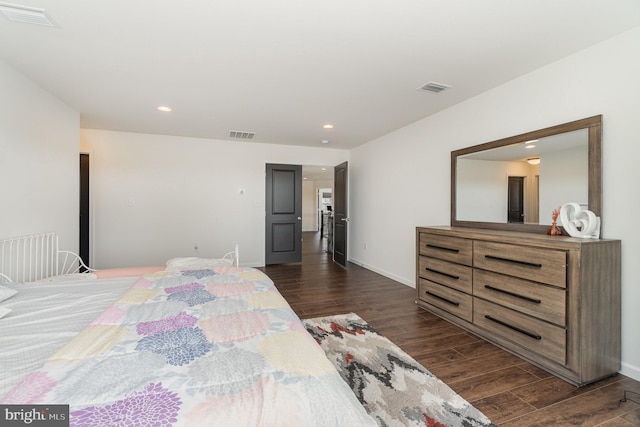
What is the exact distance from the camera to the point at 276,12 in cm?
177

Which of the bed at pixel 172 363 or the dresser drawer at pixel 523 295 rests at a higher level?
the bed at pixel 172 363

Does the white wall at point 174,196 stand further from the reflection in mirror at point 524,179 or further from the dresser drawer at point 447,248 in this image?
the reflection in mirror at point 524,179

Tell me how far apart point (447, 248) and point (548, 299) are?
0.98 meters

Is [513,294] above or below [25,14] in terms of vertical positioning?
below

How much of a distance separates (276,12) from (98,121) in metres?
3.79

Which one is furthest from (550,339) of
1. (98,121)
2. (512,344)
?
(98,121)

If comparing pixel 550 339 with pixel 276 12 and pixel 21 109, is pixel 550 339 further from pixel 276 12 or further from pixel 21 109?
pixel 21 109

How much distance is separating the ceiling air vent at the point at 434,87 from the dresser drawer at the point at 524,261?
162 centimetres

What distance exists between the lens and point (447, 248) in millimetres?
2875

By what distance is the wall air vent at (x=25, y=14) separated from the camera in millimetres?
1747

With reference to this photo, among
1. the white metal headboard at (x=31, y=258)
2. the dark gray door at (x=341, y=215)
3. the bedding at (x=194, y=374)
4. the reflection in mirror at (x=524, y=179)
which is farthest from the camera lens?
the dark gray door at (x=341, y=215)

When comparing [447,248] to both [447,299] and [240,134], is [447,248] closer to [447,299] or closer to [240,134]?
[447,299]

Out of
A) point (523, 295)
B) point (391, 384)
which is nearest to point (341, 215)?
point (523, 295)

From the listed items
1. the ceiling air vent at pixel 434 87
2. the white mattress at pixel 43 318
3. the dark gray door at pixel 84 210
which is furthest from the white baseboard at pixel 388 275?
the dark gray door at pixel 84 210
